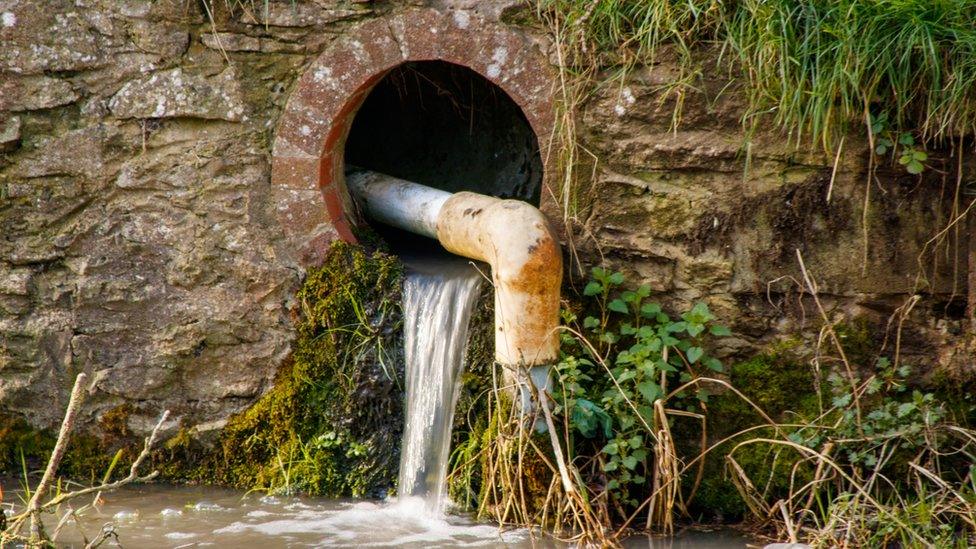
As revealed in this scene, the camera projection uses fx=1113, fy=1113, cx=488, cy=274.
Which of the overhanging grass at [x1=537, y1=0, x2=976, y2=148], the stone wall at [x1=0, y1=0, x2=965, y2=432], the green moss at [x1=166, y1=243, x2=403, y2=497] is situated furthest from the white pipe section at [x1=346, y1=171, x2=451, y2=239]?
the overhanging grass at [x1=537, y1=0, x2=976, y2=148]

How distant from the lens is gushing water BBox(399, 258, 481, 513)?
16.2ft

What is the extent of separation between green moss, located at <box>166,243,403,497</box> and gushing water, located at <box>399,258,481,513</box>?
73 mm

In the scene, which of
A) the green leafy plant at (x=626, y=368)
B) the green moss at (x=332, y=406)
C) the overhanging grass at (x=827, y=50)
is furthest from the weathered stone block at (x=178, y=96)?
the green leafy plant at (x=626, y=368)

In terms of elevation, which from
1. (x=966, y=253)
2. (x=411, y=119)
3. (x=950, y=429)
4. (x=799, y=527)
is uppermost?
(x=411, y=119)

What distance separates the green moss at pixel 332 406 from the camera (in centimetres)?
505

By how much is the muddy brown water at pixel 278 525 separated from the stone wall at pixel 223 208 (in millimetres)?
490

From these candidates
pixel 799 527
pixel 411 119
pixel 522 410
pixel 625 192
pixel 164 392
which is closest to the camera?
pixel 799 527

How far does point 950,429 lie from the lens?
4438 millimetres

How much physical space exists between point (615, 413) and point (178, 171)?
2261 mm

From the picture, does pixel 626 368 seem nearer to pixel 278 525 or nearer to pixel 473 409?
pixel 473 409

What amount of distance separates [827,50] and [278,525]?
9.60 ft

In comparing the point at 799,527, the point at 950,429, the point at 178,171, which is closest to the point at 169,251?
the point at 178,171

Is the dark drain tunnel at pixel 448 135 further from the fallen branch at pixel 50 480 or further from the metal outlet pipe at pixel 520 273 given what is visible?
the fallen branch at pixel 50 480

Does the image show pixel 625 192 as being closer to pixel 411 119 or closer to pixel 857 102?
pixel 857 102
